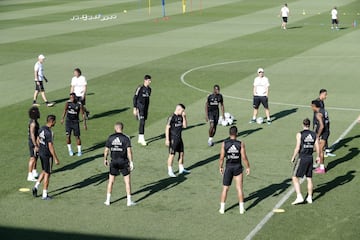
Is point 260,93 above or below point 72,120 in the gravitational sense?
below

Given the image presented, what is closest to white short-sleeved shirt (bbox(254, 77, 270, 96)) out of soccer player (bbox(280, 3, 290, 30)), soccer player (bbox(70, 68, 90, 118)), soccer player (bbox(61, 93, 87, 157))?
soccer player (bbox(70, 68, 90, 118))

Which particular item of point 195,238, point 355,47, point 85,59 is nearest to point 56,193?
point 195,238

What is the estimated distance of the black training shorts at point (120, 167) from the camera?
1806cm

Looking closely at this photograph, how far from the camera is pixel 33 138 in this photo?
19.8 meters

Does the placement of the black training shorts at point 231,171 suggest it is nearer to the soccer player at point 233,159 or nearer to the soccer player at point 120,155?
the soccer player at point 233,159

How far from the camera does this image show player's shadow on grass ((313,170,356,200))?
63.0 ft

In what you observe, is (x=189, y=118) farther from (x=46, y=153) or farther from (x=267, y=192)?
(x=46, y=153)

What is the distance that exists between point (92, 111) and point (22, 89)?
20.4ft

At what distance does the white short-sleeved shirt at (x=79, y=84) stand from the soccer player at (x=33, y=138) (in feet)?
22.8

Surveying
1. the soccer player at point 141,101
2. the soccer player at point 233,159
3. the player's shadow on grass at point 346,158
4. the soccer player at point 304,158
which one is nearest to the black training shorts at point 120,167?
the soccer player at point 233,159

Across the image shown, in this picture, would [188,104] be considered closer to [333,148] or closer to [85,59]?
[333,148]

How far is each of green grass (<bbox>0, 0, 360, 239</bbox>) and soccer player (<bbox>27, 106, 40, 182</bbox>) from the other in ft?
1.34

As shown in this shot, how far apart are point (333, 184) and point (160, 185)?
15.6 feet

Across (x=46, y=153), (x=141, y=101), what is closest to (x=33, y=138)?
(x=46, y=153)
